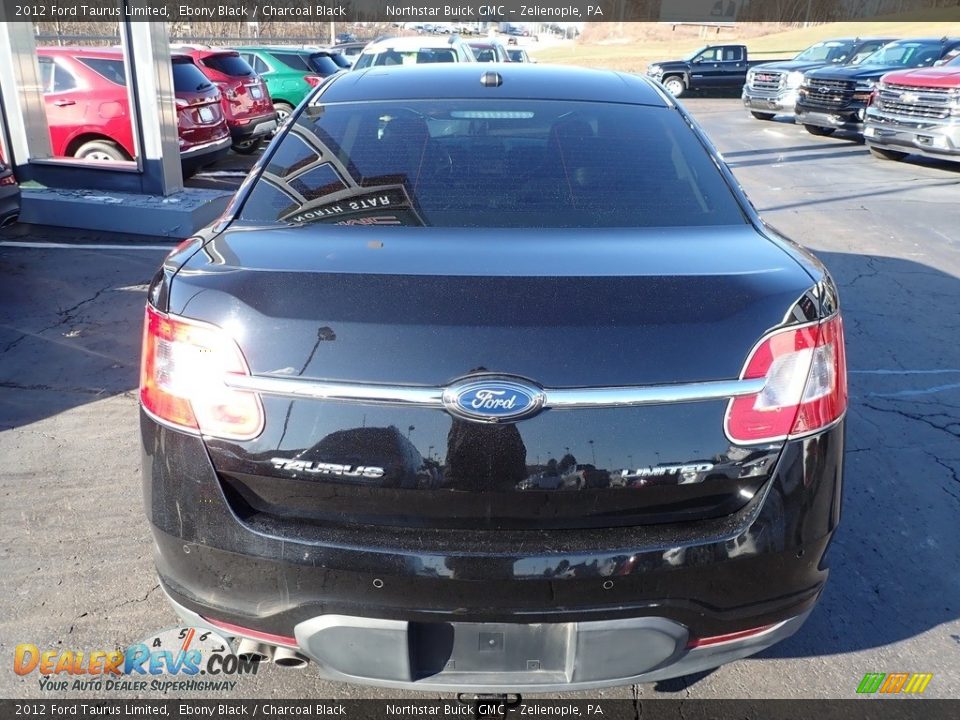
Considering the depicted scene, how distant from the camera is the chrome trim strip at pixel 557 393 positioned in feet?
5.74

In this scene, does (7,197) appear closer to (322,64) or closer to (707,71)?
(322,64)

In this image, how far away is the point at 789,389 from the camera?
1.87 m

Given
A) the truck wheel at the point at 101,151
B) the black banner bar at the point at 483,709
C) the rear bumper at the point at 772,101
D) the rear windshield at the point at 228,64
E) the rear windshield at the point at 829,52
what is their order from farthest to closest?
the rear windshield at the point at 829,52 → the rear bumper at the point at 772,101 → the rear windshield at the point at 228,64 → the truck wheel at the point at 101,151 → the black banner bar at the point at 483,709

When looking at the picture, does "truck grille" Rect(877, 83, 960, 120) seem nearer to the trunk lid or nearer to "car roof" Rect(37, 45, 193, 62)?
"car roof" Rect(37, 45, 193, 62)

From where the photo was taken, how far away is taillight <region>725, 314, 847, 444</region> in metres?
1.82

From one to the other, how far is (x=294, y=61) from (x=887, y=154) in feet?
37.7

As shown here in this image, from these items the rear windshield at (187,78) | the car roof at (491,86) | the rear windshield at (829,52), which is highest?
the car roof at (491,86)

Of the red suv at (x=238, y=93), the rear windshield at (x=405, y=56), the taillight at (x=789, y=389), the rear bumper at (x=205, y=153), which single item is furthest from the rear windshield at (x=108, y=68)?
the taillight at (x=789, y=389)

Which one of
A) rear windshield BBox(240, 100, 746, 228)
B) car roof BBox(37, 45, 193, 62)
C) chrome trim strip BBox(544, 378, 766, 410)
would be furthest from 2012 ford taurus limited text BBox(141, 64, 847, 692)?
car roof BBox(37, 45, 193, 62)

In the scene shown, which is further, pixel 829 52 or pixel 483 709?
pixel 829 52

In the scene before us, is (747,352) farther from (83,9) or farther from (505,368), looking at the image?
(83,9)

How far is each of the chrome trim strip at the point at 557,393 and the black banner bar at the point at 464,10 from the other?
7.62 metres

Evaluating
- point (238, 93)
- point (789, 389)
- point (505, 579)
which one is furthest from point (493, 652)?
point (238, 93)

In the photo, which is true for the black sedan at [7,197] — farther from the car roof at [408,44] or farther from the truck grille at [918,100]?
the truck grille at [918,100]
